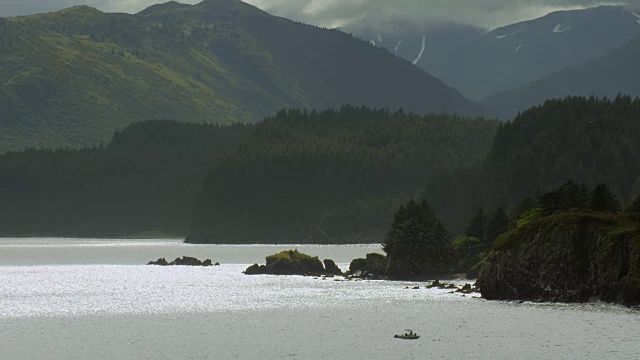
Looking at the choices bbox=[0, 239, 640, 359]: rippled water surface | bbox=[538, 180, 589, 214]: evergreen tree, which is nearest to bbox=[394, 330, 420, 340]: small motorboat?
bbox=[0, 239, 640, 359]: rippled water surface

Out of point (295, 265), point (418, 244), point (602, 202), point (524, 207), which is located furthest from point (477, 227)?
point (602, 202)

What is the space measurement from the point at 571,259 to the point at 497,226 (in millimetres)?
44898

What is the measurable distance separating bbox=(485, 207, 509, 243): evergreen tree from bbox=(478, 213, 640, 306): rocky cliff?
1308 inches

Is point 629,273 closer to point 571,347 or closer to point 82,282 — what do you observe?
point 571,347

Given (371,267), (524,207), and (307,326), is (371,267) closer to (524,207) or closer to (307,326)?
(524,207)

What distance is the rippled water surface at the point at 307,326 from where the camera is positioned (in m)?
92.1

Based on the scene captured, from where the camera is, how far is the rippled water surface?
302 feet

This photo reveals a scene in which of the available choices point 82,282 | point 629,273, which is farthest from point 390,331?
point 82,282

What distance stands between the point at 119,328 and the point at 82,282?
8088 cm

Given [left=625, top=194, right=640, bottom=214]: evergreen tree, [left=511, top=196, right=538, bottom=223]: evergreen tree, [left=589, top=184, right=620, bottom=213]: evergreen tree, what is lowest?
[left=625, top=194, right=640, bottom=214]: evergreen tree

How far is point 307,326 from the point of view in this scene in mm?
112438

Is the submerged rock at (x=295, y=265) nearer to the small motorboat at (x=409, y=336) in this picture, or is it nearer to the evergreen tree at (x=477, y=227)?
the evergreen tree at (x=477, y=227)

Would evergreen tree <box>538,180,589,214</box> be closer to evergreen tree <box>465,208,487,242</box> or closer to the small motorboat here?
evergreen tree <box>465,208,487,242</box>

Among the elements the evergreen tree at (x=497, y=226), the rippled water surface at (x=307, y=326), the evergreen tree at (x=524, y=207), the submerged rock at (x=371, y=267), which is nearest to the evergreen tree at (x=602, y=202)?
the rippled water surface at (x=307, y=326)
